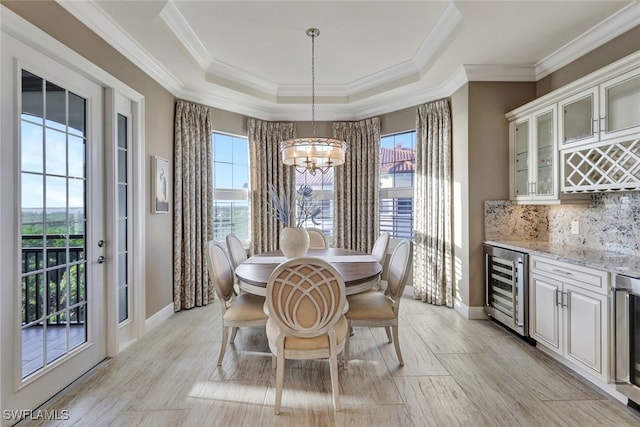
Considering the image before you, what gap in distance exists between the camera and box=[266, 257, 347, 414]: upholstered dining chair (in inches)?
73.0

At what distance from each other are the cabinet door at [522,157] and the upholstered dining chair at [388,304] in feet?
5.46

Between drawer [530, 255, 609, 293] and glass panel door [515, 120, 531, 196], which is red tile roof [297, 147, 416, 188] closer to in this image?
glass panel door [515, 120, 531, 196]

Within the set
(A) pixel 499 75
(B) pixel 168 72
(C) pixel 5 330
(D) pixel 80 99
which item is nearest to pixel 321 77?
(B) pixel 168 72

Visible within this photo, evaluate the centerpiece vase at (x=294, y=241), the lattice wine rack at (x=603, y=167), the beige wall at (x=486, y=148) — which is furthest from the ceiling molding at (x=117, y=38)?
the lattice wine rack at (x=603, y=167)

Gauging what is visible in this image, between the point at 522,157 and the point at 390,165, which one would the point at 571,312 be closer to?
the point at 522,157

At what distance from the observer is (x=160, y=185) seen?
3.45 m

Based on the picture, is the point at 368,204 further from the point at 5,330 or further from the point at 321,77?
the point at 5,330

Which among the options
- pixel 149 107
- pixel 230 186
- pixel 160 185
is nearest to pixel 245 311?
pixel 160 185

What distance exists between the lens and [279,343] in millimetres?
1935

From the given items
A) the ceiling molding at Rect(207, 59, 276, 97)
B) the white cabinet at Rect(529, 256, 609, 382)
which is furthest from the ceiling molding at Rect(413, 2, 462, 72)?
the white cabinet at Rect(529, 256, 609, 382)

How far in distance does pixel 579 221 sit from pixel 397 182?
223 cm

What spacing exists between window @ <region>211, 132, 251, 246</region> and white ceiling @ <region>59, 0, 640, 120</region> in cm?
57

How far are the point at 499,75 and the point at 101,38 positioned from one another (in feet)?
13.0

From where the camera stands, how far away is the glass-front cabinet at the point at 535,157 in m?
2.95
